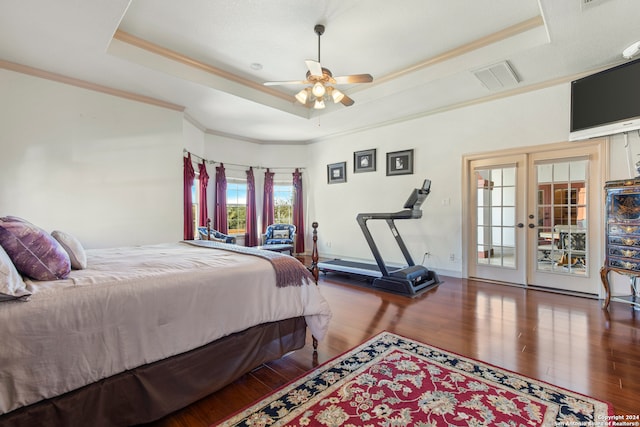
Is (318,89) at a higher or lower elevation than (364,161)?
higher

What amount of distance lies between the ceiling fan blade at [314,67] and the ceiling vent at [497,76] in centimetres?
198

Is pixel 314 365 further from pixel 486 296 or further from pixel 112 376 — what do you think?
pixel 486 296

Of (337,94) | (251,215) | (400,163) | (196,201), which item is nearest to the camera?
(337,94)

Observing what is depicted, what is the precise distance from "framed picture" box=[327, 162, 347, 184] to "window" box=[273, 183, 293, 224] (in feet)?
3.58

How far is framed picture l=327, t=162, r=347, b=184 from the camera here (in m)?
6.21

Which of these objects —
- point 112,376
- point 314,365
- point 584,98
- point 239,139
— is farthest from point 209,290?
point 239,139

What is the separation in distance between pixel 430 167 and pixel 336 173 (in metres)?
2.10

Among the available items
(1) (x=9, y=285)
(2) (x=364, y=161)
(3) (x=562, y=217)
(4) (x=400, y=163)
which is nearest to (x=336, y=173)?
(2) (x=364, y=161)

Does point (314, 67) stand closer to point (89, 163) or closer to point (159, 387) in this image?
point (159, 387)

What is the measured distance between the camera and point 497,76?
3.62m

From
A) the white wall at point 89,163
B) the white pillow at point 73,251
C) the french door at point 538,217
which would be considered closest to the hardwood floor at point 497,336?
the french door at point 538,217

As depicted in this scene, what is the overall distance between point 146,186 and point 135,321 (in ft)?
10.7

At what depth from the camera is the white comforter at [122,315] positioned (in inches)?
46.2

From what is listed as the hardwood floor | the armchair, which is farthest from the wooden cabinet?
the armchair
